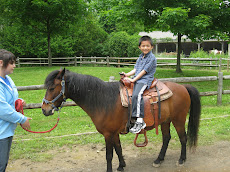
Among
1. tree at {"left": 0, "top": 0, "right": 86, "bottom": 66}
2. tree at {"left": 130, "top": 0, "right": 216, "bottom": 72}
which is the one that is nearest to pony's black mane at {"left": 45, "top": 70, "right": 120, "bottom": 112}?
tree at {"left": 130, "top": 0, "right": 216, "bottom": 72}

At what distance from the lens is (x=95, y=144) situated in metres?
4.55

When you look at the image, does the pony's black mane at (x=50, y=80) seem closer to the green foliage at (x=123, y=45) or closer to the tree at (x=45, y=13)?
the tree at (x=45, y=13)

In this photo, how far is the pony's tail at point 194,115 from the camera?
3936 mm

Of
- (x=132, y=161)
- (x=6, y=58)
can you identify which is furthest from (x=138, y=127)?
(x=6, y=58)


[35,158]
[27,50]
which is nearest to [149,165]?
[35,158]

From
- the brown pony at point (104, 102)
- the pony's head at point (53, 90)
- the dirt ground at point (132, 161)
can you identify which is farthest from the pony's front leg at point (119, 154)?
the pony's head at point (53, 90)

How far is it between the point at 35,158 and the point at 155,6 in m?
8.73

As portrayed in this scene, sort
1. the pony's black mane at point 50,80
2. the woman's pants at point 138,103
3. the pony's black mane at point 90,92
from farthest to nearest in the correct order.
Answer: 1. the woman's pants at point 138,103
2. the pony's black mane at point 90,92
3. the pony's black mane at point 50,80

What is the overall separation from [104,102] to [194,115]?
1866 mm

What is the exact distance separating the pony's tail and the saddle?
672mm

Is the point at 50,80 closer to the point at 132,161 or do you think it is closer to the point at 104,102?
the point at 104,102

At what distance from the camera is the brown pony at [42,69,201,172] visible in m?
2.89

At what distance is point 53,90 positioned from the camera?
9.47ft

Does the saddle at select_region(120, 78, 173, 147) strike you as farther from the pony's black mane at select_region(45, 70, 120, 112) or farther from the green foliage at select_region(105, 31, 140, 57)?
the green foliage at select_region(105, 31, 140, 57)
